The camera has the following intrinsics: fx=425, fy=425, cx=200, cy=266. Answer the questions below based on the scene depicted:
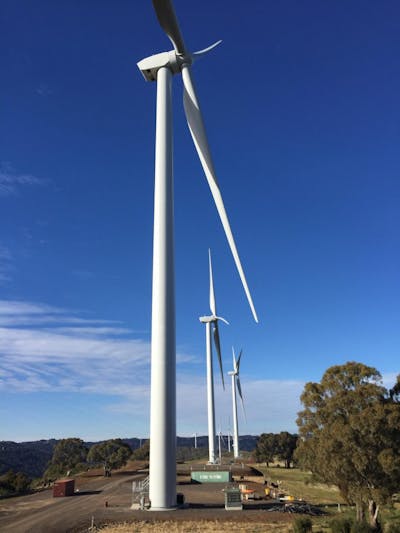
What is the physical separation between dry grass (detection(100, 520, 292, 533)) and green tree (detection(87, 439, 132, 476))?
271 ft

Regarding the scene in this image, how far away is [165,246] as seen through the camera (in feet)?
108

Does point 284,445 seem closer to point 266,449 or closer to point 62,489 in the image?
point 266,449

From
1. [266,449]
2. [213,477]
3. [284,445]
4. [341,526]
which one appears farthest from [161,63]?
[266,449]

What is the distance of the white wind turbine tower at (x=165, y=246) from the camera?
2956 cm

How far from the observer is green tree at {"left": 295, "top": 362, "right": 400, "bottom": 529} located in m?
31.9

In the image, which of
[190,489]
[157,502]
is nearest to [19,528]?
[157,502]

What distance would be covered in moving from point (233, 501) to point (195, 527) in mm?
9735

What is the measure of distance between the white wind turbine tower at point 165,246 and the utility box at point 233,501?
10.9 m

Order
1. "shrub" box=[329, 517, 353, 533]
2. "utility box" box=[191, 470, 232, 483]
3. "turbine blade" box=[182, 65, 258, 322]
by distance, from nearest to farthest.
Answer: "shrub" box=[329, 517, 353, 533]
"turbine blade" box=[182, 65, 258, 322]
"utility box" box=[191, 470, 232, 483]

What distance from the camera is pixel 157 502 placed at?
96.1ft

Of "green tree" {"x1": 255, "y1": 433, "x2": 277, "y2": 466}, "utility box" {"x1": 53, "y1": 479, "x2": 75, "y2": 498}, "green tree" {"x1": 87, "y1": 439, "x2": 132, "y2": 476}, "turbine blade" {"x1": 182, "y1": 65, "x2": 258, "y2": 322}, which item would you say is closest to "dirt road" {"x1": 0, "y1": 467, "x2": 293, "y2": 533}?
"utility box" {"x1": 53, "y1": 479, "x2": 75, "y2": 498}

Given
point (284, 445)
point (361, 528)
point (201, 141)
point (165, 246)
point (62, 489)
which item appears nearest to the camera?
point (361, 528)

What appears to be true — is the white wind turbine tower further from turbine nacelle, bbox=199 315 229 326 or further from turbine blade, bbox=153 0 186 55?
turbine nacelle, bbox=199 315 229 326

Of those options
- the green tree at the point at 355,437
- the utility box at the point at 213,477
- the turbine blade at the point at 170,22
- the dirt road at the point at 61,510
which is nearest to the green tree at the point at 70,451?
the dirt road at the point at 61,510
